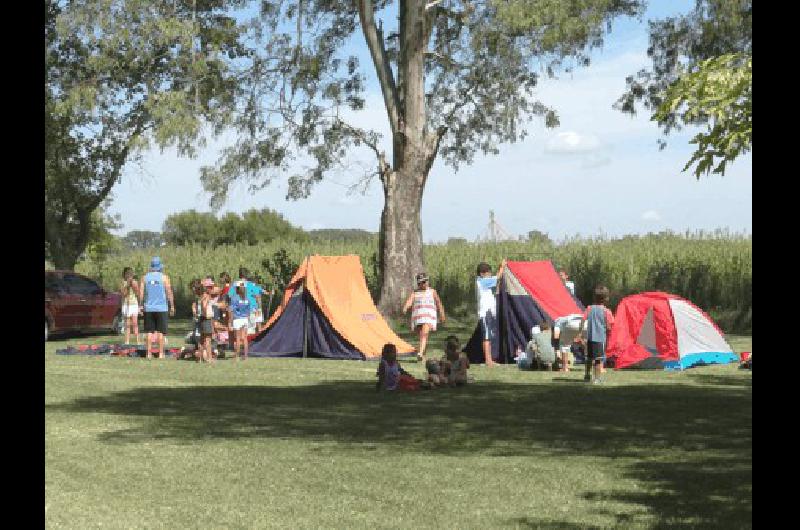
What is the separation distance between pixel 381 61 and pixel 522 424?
21119 mm

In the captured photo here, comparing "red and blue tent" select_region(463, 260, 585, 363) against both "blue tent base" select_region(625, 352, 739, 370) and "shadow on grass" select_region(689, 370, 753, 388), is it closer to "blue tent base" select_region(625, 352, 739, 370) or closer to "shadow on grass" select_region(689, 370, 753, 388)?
"blue tent base" select_region(625, 352, 739, 370)

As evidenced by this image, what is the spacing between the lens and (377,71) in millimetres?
33844

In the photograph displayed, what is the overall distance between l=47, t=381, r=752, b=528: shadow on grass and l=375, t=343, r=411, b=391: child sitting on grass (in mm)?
344

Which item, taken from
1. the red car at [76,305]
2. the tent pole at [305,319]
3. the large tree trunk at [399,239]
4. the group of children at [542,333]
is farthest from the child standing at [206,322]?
the large tree trunk at [399,239]

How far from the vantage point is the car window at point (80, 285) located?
3031 cm

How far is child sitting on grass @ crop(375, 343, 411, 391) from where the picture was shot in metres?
17.3

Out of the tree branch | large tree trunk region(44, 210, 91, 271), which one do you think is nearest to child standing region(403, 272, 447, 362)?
the tree branch

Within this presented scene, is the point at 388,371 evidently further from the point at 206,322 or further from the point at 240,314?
the point at 240,314

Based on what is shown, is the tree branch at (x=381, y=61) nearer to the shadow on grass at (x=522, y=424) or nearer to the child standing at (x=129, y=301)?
the child standing at (x=129, y=301)
